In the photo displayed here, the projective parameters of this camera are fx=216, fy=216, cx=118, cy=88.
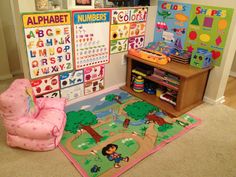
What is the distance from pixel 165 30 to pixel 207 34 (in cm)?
57

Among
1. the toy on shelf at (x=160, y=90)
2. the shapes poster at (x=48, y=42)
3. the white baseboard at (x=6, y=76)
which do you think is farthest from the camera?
the white baseboard at (x=6, y=76)

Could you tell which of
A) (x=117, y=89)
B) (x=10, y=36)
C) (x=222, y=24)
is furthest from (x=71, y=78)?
(x=222, y=24)

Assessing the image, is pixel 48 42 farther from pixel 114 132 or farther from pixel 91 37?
pixel 114 132

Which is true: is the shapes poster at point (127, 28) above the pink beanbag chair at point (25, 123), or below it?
above

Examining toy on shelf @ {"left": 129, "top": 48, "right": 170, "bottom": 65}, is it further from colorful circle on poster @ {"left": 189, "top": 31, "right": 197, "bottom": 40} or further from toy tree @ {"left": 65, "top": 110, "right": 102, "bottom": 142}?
toy tree @ {"left": 65, "top": 110, "right": 102, "bottom": 142}

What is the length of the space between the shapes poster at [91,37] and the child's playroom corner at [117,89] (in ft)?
0.04

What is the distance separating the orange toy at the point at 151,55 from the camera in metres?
2.45

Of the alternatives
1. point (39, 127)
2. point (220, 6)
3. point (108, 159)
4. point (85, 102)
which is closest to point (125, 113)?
point (85, 102)

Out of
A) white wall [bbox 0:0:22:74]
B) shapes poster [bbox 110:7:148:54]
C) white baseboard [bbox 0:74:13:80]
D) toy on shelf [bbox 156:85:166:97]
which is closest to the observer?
shapes poster [bbox 110:7:148:54]

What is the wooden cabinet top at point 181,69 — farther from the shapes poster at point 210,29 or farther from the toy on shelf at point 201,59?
the shapes poster at point 210,29

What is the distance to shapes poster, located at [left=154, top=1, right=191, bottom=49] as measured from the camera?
102 inches

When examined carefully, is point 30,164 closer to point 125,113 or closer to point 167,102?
point 125,113

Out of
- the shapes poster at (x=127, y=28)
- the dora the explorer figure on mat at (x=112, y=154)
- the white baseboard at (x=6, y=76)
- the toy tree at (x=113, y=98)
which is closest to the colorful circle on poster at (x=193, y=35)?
the shapes poster at (x=127, y=28)

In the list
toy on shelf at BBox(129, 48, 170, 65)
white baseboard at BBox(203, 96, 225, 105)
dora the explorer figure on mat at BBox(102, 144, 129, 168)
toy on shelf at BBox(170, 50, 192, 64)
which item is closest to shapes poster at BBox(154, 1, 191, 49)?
toy on shelf at BBox(170, 50, 192, 64)
